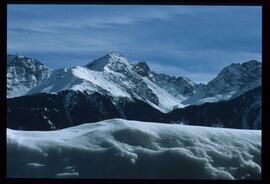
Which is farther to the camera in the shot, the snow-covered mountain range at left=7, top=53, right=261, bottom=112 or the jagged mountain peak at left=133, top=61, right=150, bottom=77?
the jagged mountain peak at left=133, top=61, right=150, bottom=77

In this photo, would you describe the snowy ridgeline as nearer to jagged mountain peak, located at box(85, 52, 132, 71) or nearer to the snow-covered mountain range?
the snow-covered mountain range

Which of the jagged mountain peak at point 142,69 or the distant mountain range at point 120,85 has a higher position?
the jagged mountain peak at point 142,69

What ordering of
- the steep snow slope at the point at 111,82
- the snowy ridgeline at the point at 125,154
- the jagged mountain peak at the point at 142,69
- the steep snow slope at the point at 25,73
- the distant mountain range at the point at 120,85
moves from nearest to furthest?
the snowy ridgeline at the point at 125,154, the distant mountain range at the point at 120,85, the steep snow slope at the point at 111,82, the jagged mountain peak at the point at 142,69, the steep snow slope at the point at 25,73

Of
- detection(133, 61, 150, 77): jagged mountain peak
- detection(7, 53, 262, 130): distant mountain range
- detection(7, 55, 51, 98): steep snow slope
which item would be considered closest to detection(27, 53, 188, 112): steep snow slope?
detection(7, 53, 262, 130): distant mountain range

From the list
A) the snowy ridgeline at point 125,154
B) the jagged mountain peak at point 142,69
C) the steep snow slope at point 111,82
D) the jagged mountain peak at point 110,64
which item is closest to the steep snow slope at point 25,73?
the steep snow slope at point 111,82

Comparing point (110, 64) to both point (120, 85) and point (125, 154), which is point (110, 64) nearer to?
point (120, 85)

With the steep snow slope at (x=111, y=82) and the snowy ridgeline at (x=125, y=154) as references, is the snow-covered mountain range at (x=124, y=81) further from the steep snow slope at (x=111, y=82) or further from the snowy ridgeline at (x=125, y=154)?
the snowy ridgeline at (x=125, y=154)
